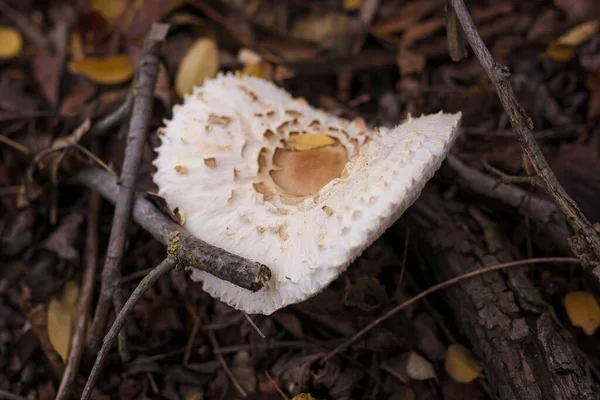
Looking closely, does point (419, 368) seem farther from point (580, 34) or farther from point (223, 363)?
point (580, 34)

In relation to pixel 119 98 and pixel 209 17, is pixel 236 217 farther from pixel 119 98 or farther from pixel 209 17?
pixel 209 17

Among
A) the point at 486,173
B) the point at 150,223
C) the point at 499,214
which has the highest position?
the point at 486,173

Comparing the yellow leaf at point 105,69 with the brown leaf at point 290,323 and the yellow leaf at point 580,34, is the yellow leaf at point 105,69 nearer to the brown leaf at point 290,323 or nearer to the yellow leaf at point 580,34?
the brown leaf at point 290,323

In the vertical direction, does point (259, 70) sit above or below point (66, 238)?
above

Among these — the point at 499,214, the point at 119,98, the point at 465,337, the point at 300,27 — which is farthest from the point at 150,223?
the point at 300,27

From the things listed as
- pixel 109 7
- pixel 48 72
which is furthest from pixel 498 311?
pixel 109 7
